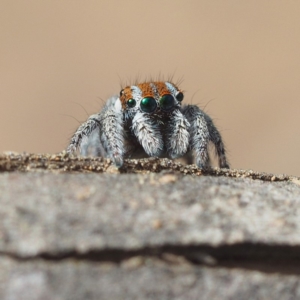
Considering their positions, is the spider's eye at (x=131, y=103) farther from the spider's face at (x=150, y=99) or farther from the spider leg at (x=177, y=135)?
the spider leg at (x=177, y=135)

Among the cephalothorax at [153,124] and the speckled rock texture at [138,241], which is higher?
the cephalothorax at [153,124]

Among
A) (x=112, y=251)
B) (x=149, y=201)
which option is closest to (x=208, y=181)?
(x=149, y=201)

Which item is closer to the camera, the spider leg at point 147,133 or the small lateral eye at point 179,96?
the spider leg at point 147,133

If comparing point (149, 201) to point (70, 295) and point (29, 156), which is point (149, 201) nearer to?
point (70, 295)

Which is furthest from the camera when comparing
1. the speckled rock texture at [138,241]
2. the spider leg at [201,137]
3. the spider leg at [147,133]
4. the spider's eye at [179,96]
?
the spider's eye at [179,96]

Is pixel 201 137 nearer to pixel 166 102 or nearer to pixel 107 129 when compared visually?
pixel 166 102

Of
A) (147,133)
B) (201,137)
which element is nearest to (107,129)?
(147,133)

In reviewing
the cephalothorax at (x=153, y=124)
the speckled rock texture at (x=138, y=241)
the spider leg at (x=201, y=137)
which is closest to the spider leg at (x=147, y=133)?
the cephalothorax at (x=153, y=124)
